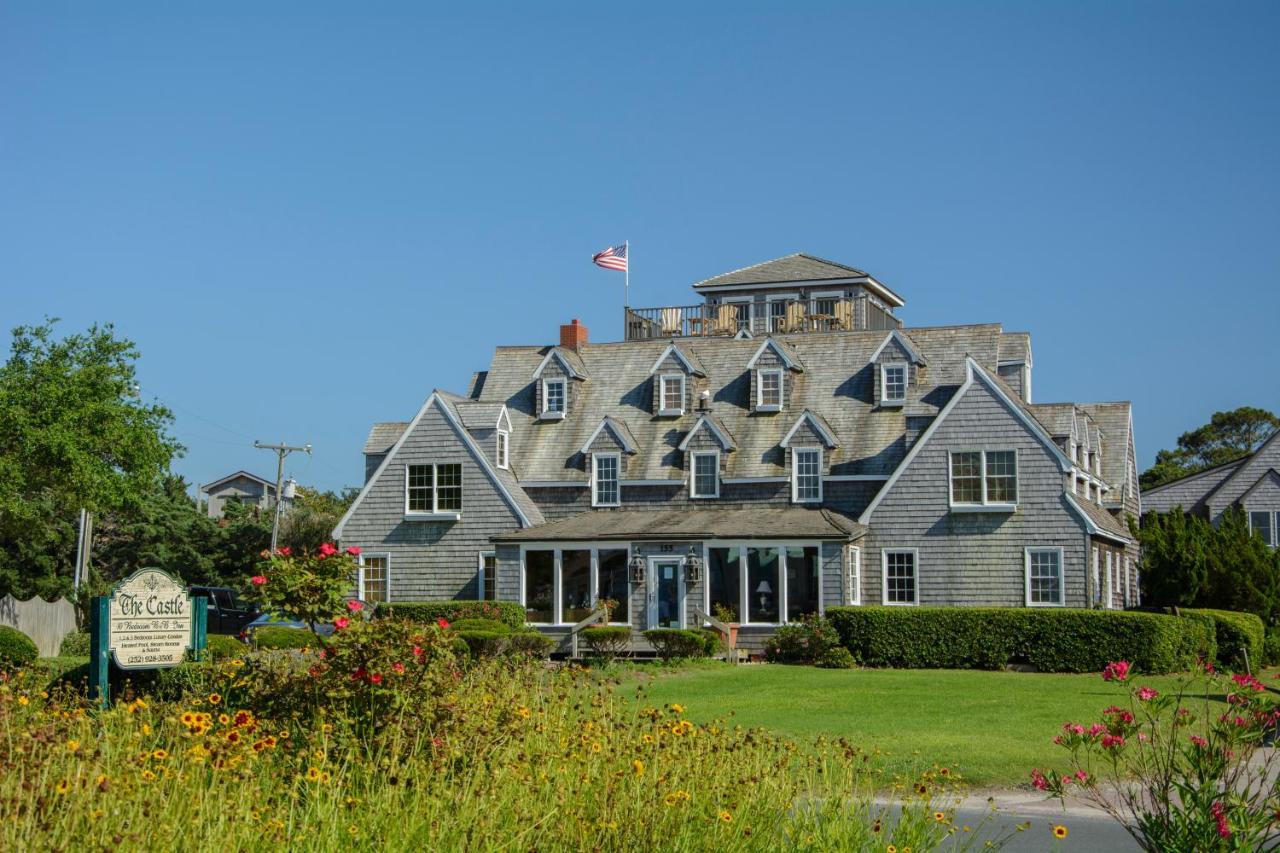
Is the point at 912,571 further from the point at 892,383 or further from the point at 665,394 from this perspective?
the point at 665,394

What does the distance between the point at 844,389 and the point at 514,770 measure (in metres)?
36.9

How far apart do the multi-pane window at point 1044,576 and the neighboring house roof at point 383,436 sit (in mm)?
21143

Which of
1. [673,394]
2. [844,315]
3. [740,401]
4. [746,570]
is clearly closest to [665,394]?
[673,394]

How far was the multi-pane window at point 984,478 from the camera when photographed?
41844 mm

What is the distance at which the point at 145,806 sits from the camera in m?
9.41

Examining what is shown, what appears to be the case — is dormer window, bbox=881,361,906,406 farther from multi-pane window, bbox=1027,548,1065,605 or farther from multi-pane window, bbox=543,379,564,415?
multi-pane window, bbox=543,379,564,415

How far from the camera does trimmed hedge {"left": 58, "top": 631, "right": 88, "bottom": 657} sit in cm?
4184

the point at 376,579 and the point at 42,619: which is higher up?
the point at 376,579

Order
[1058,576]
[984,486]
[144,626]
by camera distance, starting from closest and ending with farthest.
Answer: [144,626] → [1058,576] → [984,486]

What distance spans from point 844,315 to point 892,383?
12.1m

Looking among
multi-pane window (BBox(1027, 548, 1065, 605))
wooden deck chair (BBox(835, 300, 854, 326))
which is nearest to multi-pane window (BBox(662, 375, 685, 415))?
wooden deck chair (BBox(835, 300, 854, 326))

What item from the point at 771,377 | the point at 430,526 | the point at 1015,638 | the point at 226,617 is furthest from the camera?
the point at 226,617

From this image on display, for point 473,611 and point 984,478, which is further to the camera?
point 473,611

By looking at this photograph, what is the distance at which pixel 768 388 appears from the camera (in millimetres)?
47781
